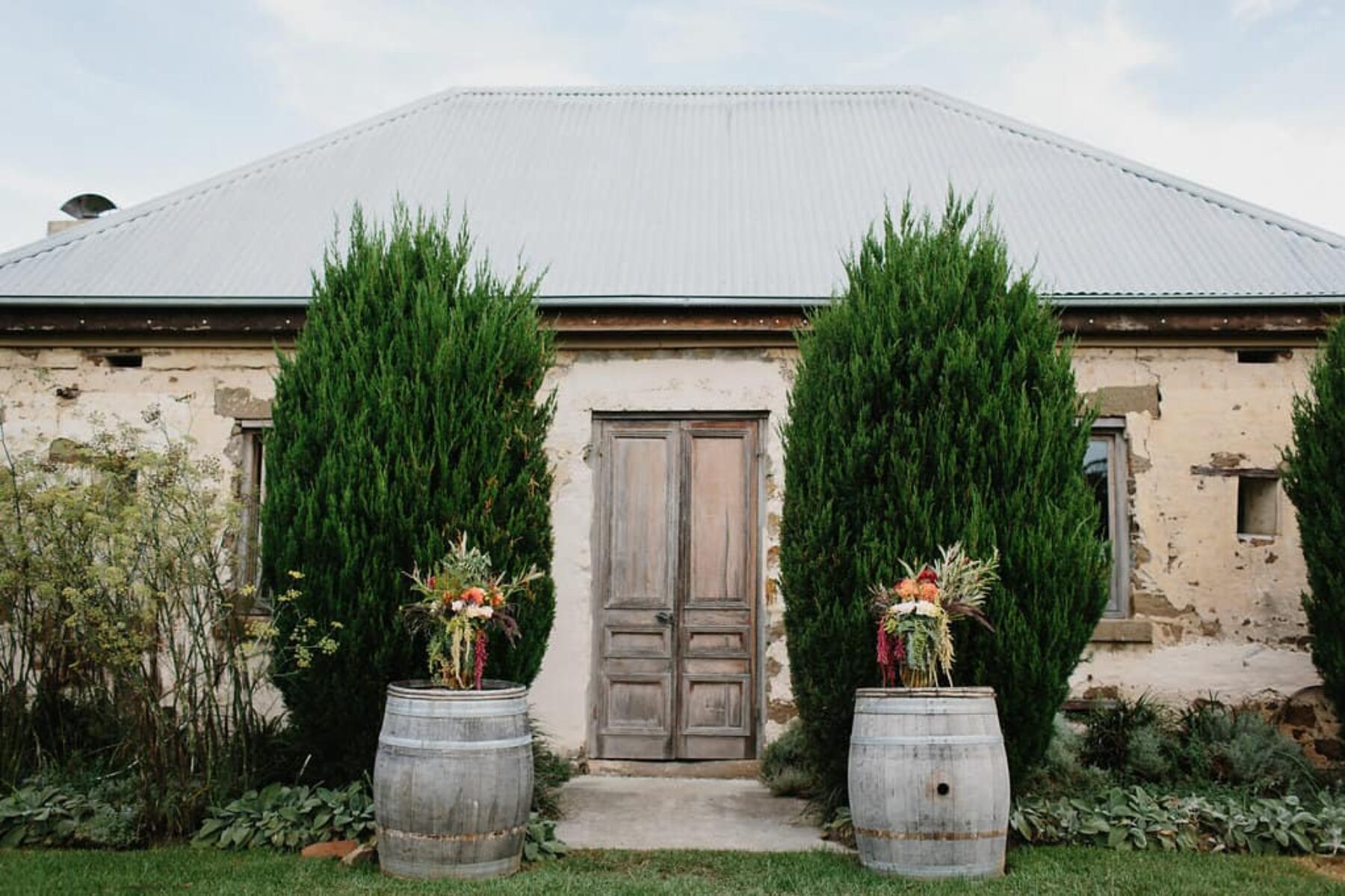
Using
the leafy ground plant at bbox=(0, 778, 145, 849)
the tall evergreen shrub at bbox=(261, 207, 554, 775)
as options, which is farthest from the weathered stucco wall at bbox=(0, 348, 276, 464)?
the leafy ground plant at bbox=(0, 778, 145, 849)

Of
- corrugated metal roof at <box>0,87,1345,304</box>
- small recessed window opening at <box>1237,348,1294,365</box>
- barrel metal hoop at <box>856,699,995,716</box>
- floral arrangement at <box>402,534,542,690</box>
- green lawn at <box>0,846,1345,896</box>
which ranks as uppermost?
corrugated metal roof at <box>0,87,1345,304</box>

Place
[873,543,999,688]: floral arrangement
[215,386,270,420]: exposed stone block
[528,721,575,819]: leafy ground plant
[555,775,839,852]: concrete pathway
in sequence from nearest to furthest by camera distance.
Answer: [873,543,999,688]: floral arrangement → [555,775,839,852]: concrete pathway → [528,721,575,819]: leafy ground plant → [215,386,270,420]: exposed stone block

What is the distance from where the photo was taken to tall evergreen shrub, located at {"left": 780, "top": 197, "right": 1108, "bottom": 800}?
17.2ft

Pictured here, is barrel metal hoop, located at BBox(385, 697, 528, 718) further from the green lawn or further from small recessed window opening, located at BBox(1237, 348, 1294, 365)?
small recessed window opening, located at BBox(1237, 348, 1294, 365)

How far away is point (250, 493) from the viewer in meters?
7.30

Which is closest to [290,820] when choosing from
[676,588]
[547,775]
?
[547,775]

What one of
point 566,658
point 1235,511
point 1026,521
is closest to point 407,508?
point 566,658

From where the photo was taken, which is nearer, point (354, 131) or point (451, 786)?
point (451, 786)

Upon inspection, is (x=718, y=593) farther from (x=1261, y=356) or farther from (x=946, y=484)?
(x=1261, y=356)

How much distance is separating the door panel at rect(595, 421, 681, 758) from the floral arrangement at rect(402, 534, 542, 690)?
1961mm

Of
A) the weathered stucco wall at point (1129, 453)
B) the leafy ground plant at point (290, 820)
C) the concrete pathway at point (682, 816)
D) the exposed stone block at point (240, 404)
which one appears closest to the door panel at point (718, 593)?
the weathered stucco wall at point (1129, 453)

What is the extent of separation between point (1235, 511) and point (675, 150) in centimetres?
520

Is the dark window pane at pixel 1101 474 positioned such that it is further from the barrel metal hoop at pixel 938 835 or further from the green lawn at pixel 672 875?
the barrel metal hoop at pixel 938 835

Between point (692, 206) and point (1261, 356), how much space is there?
409 cm
